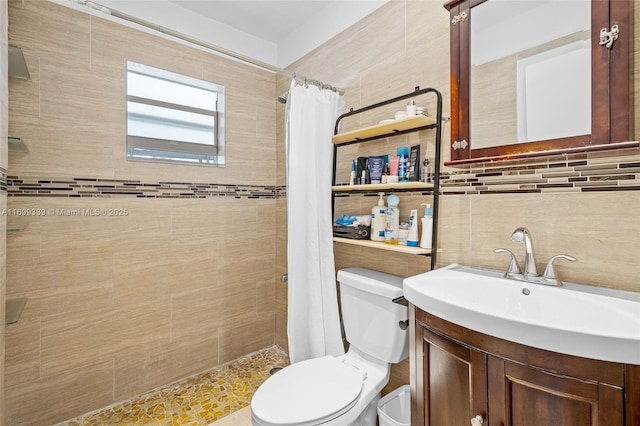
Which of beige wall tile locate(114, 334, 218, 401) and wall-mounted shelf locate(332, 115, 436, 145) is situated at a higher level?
wall-mounted shelf locate(332, 115, 436, 145)

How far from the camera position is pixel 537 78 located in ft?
3.68

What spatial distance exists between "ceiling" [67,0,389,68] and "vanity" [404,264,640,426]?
1.63 m

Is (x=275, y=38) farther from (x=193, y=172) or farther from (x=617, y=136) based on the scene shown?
(x=617, y=136)

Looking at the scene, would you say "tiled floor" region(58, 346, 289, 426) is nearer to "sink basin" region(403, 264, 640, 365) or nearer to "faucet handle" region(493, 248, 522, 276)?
"sink basin" region(403, 264, 640, 365)

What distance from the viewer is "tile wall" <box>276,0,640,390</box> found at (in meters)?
0.98

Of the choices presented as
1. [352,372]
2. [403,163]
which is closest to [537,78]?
[403,163]

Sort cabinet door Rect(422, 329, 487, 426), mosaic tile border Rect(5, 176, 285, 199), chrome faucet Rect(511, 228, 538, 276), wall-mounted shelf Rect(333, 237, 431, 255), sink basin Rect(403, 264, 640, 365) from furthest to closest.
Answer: mosaic tile border Rect(5, 176, 285, 199)
wall-mounted shelf Rect(333, 237, 431, 255)
chrome faucet Rect(511, 228, 538, 276)
cabinet door Rect(422, 329, 487, 426)
sink basin Rect(403, 264, 640, 365)

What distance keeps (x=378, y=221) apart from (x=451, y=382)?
840mm

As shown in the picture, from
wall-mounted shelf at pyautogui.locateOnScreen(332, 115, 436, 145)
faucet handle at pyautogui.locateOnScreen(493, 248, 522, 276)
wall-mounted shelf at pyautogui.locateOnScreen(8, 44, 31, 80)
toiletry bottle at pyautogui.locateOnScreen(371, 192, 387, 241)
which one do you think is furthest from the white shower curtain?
wall-mounted shelf at pyautogui.locateOnScreen(8, 44, 31, 80)

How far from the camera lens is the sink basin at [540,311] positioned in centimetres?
67

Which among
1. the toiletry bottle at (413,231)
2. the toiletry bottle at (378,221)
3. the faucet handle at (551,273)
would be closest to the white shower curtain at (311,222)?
the toiletry bottle at (378,221)

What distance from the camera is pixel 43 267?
162 cm

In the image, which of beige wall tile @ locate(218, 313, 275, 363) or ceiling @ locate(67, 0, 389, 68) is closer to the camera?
ceiling @ locate(67, 0, 389, 68)

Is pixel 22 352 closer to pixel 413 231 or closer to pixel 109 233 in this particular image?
pixel 109 233
